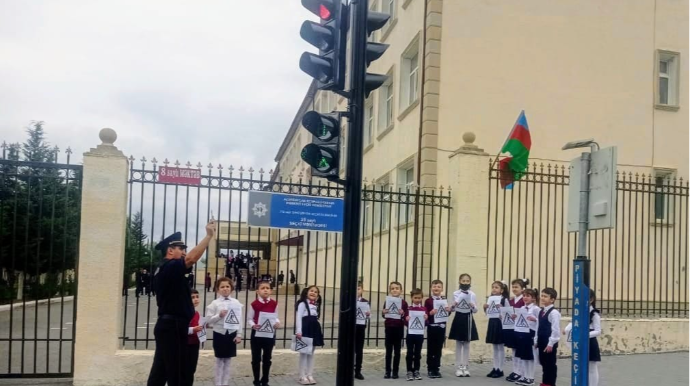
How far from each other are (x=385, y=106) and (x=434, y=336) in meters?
13.7

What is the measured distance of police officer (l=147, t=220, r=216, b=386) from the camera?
6.83 meters

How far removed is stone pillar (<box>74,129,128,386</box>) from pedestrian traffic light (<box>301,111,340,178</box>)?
14.4ft

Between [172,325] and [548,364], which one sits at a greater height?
[172,325]

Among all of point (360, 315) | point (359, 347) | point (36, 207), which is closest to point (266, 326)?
point (360, 315)

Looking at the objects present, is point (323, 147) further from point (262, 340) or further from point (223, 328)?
point (262, 340)

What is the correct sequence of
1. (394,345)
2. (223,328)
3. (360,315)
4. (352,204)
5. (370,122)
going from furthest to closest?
(370,122) → (394,345) → (360,315) → (223,328) → (352,204)

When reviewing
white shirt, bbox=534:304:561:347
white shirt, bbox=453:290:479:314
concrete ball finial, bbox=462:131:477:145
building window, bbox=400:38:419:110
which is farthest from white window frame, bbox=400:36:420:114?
white shirt, bbox=534:304:561:347

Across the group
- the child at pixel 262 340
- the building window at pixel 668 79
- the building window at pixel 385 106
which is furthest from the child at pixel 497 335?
the building window at pixel 385 106

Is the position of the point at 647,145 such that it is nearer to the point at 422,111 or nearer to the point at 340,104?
the point at 422,111

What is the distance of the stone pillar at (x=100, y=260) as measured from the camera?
9.61 m

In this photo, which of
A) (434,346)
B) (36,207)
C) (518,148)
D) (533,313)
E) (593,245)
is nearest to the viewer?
(533,313)

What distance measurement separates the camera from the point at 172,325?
22.6 ft

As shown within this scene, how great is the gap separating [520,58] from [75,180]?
1238 cm

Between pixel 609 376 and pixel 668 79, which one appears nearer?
pixel 609 376
